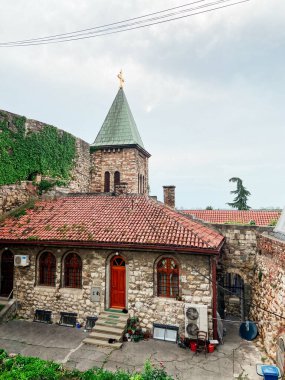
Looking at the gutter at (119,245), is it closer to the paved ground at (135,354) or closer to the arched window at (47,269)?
the arched window at (47,269)

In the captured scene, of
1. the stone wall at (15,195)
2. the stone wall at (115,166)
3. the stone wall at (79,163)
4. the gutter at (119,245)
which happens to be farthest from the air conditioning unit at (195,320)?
the stone wall at (115,166)

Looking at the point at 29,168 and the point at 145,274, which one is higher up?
the point at 29,168

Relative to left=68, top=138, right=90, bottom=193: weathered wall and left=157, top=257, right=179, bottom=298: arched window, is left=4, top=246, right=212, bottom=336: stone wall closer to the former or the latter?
left=157, top=257, right=179, bottom=298: arched window

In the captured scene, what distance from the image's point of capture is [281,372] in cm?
782

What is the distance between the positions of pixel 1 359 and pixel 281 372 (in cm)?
850

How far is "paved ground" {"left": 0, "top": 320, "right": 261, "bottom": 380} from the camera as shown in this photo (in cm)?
873

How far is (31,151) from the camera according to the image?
1723cm

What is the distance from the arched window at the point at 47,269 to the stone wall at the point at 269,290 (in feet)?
29.8

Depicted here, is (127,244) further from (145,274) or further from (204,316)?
(204,316)

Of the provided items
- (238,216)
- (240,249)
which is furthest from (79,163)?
(240,249)

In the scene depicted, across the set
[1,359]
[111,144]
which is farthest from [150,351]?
[111,144]

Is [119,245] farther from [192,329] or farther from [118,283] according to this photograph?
[192,329]

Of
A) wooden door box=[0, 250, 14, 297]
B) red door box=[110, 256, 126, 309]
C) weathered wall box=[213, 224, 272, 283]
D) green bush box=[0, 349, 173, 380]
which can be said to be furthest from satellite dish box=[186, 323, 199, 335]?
wooden door box=[0, 250, 14, 297]

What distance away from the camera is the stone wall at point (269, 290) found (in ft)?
28.5
